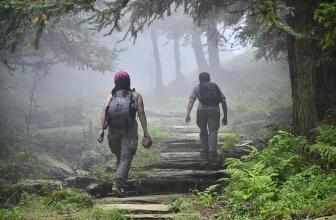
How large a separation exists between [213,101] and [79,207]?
15.9 feet

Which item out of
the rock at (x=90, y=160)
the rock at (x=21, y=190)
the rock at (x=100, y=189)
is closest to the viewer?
the rock at (x=21, y=190)

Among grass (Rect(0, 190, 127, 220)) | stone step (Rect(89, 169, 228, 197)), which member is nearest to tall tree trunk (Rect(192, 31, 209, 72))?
stone step (Rect(89, 169, 228, 197))

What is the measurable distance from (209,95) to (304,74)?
9.77ft

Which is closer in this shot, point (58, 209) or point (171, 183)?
point (58, 209)

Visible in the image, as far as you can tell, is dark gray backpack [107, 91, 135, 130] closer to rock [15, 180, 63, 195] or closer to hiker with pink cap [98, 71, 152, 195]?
hiker with pink cap [98, 71, 152, 195]

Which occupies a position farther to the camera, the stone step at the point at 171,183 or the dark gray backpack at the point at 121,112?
the stone step at the point at 171,183

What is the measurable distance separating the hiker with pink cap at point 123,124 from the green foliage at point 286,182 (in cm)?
216

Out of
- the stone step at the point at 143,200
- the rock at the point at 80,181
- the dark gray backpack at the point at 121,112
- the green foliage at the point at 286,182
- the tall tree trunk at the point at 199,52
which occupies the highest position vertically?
the tall tree trunk at the point at 199,52

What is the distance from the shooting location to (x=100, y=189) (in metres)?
9.83

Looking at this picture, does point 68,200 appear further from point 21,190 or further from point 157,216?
point 157,216

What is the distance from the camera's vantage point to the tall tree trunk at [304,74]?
9156 mm

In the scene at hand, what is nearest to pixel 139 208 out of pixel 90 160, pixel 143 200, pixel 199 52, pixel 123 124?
pixel 143 200

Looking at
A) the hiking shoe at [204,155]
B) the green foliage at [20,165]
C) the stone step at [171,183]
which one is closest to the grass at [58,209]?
the stone step at [171,183]

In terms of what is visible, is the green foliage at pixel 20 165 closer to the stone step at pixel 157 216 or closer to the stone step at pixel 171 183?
the stone step at pixel 171 183
